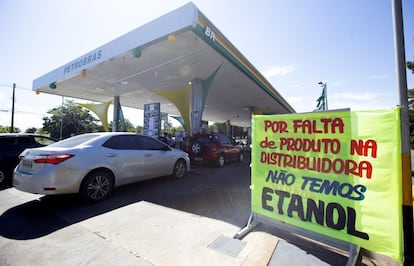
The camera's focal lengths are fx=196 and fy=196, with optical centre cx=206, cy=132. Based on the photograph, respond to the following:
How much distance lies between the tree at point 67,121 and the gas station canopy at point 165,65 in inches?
1202

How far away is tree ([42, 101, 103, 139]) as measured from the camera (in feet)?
128

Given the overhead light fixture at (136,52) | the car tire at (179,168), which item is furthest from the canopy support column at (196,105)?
the car tire at (179,168)

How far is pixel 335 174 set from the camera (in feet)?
7.50

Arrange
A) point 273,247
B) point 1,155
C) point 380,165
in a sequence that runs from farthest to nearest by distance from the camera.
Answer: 1. point 1,155
2. point 273,247
3. point 380,165

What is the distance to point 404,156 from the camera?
2.15 m

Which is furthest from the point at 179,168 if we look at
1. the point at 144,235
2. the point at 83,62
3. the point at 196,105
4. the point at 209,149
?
the point at 83,62

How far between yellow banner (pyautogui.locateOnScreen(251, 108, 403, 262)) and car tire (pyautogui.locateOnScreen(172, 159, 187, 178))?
12.1 feet

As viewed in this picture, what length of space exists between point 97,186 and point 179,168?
2.64 metres

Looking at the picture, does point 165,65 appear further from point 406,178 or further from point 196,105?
point 406,178

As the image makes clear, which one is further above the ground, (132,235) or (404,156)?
(404,156)

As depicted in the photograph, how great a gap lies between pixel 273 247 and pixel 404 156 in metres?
1.82

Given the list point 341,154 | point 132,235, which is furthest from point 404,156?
point 132,235

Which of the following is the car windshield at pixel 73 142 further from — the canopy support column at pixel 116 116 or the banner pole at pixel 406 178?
the canopy support column at pixel 116 116

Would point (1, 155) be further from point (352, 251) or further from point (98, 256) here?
point (352, 251)
